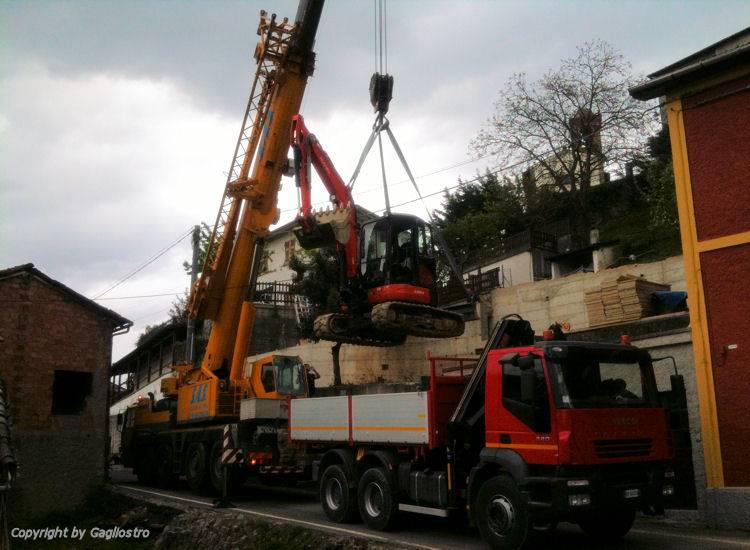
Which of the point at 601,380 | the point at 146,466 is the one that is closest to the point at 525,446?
the point at 601,380

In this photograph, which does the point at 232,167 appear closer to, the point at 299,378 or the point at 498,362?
the point at 299,378

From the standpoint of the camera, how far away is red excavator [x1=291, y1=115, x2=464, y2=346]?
1215cm

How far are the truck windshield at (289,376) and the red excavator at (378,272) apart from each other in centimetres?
257

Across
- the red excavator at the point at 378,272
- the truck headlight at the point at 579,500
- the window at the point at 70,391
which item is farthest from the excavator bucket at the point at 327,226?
the window at the point at 70,391

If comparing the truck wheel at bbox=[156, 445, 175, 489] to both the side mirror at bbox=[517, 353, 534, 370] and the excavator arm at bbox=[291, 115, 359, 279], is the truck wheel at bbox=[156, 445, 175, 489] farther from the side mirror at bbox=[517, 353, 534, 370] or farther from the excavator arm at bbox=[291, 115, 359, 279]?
the side mirror at bbox=[517, 353, 534, 370]

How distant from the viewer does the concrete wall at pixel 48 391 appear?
14.7 meters

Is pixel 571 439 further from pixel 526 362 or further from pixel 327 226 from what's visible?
pixel 327 226

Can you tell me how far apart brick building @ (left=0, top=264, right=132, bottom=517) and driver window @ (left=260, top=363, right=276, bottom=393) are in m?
4.11

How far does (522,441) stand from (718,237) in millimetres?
5179

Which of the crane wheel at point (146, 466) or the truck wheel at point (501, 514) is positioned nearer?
the truck wheel at point (501, 514)

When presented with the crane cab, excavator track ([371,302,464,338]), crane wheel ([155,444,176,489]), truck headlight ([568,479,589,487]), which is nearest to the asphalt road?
truck headlight ([568,479,589,487])

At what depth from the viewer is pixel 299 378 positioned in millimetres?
15258

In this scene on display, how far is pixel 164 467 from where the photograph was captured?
58.1ft

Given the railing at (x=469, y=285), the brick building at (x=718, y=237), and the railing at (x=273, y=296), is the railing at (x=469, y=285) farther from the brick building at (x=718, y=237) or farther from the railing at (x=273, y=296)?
the brick building at (x=718, y=237)
